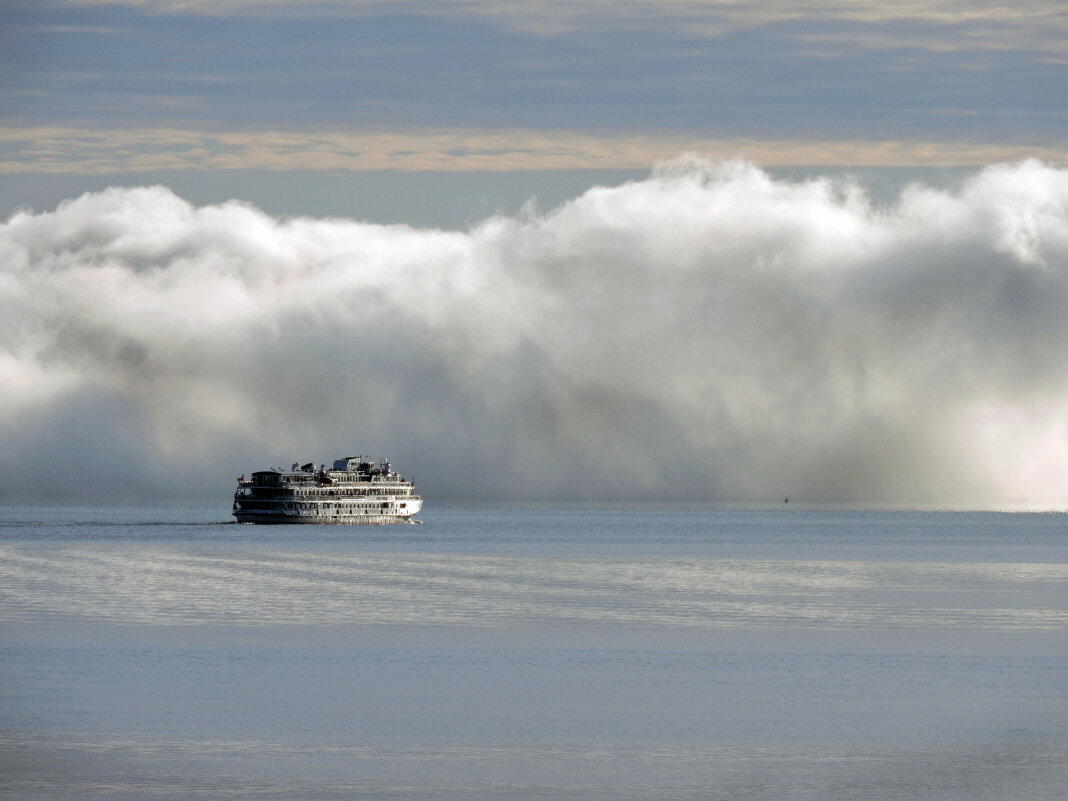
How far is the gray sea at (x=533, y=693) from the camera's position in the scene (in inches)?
1692

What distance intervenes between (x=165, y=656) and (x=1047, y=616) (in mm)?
50165

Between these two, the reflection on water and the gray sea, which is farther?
the reflection on water

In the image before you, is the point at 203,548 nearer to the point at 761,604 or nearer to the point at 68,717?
the point at 761,604

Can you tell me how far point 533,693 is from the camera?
59219mm

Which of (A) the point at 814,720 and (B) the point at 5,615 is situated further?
(B) the point at 5,615

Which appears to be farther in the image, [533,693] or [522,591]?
[522,591]

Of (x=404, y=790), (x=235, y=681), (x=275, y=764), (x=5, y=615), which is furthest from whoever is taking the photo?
(x=5, y=615)

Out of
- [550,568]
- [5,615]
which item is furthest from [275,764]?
[550,568]

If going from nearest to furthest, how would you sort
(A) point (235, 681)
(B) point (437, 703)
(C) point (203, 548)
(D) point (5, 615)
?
1. (B) point (437, 703)
2. (A) point (235, 681)
3. (D) point (5, 615)
4. (C) point (203, 548)

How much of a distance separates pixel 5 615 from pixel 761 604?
45472 mm

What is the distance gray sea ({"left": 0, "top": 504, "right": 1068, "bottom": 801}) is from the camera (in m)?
43.0

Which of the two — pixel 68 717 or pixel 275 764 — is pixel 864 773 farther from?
pixel 68 717

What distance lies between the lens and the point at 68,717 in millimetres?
52188

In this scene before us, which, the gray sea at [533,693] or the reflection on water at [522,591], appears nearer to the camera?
the gray sea at [533,693]
